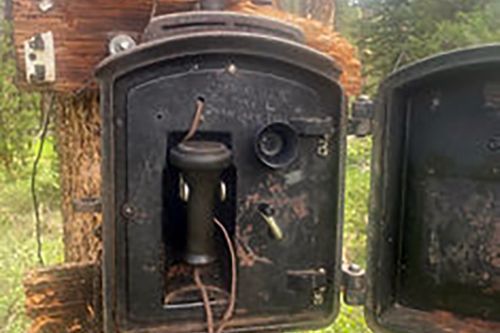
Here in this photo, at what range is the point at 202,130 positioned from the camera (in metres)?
1.11

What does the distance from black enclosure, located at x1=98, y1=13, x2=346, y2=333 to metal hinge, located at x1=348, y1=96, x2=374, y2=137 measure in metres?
0.12

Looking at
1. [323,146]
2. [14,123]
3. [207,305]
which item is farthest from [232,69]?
[14,123]

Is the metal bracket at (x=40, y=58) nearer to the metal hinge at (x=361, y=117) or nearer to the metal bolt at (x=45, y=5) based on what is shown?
the metal bolt at (x=45, y=5)

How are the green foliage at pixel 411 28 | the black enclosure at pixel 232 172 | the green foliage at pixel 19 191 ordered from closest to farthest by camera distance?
the black enclosure at pixel 232 172 < the green foliage at pixel 19 191 < the green foliage at pixel 411 28

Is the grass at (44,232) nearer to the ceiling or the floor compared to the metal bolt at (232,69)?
nearer to the floor

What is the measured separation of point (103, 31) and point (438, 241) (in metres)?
0.86

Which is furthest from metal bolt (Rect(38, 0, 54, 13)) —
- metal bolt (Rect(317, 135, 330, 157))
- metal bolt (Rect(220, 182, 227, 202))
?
metal bolt (Rect(317, 135, 330, 157))

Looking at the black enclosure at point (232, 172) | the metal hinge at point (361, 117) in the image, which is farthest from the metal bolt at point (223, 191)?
the metal hinge at point (361, 117)

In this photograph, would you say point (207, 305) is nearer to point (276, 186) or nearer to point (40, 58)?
point (276, 186)

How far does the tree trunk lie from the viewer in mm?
1430

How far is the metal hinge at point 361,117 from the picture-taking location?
1.29 metres

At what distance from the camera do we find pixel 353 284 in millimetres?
1317

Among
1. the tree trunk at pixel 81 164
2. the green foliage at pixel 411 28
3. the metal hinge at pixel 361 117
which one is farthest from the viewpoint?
the green foliage at pixel 411 28

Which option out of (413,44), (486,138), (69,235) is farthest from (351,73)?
(413,44)
